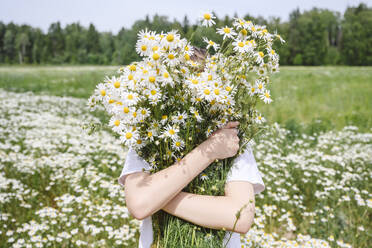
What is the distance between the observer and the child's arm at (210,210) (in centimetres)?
124

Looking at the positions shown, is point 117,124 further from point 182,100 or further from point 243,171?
point 243,171

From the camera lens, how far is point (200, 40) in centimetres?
153

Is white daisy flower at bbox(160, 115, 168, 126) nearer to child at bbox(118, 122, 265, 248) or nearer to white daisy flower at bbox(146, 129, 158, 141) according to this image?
white daisy flower at bbox(146, 129, 158, 141)

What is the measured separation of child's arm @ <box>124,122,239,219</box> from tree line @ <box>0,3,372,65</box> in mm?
587

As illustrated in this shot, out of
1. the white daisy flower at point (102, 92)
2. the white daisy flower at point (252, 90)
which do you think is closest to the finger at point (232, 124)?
the white daisy flower at point (252, 90)

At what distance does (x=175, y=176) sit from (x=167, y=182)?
0.04 m

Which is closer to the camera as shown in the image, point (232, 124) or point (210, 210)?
point (210, 210)

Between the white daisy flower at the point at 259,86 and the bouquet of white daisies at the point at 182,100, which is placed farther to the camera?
the white daisy flower at the point at 259,86

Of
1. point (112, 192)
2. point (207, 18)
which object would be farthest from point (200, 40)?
point (112, 192)

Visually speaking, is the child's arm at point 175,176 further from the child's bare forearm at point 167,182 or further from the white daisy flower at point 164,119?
the white daisy flower at point 164,119

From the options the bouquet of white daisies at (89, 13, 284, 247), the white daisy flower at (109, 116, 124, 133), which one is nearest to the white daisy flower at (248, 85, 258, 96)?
the bouquet of white daisies at (89, 13, 284, 247)

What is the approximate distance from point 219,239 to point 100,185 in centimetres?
255

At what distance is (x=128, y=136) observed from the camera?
1134 mm

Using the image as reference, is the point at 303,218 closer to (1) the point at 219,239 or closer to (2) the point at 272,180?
(2) the point at 272,180
